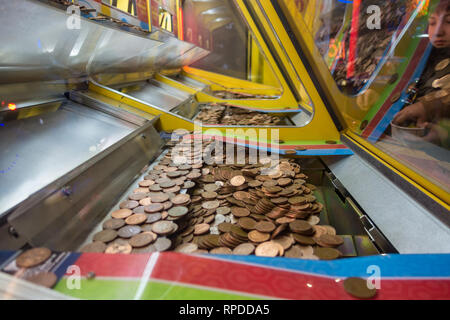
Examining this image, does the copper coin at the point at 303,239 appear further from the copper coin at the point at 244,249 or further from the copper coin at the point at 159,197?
the copper coin at the point at 159,197

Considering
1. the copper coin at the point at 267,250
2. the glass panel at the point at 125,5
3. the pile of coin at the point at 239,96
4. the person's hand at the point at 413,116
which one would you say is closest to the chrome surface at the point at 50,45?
the glass panel at the point at 125,5

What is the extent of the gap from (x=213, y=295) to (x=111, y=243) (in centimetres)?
65

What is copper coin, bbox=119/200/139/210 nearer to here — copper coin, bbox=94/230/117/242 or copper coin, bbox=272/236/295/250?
copper coin, bbox=94/230/117/242

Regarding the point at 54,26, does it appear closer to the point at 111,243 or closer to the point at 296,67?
the point at 111,243

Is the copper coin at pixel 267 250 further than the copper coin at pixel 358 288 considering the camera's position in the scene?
Yes

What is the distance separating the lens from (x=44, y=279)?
688 mm

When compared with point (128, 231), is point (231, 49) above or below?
above

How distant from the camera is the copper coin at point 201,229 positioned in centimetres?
132

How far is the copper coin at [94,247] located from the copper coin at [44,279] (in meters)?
0.33

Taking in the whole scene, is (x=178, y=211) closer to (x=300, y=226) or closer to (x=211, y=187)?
(x=211, y=187)

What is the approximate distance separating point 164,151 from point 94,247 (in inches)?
52.9

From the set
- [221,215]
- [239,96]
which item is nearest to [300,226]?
[221,215]

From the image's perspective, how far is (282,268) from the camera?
0.76 m
